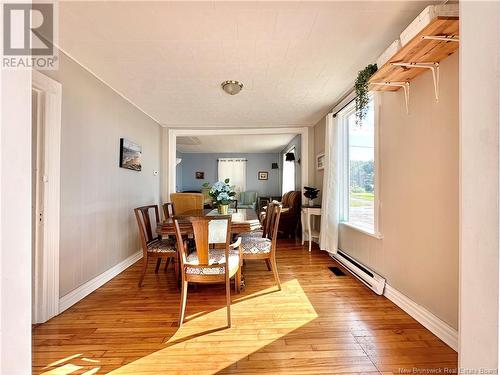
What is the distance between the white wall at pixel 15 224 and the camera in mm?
711

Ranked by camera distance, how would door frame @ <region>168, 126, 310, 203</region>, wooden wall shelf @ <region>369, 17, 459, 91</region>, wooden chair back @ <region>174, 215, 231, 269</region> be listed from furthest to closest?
1. door frame @ <region>168, 126, 310, 203</region>
2. wooden chair back @ <region>174, 215, 231, 269</region>
3. wooden wall shelf @ <region>369, 17, 459, 91</region>

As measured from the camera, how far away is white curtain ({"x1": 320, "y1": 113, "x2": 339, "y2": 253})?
3473mm

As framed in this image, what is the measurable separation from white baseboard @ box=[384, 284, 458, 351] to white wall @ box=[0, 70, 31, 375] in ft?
7.43

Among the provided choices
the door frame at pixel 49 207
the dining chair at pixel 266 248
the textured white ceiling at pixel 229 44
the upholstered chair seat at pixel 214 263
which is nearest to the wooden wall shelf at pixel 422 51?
the textured white ceiling at pixel 229 44

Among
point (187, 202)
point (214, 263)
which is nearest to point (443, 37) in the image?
point (214, 263)

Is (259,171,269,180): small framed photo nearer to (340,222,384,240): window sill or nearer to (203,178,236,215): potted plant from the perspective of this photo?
(340,222,384,240): window sill

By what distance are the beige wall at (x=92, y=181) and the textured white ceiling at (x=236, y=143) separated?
2826 millimetres

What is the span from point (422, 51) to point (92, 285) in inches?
140

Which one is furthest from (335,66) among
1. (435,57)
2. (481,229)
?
(481,229)

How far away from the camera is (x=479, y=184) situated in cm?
82

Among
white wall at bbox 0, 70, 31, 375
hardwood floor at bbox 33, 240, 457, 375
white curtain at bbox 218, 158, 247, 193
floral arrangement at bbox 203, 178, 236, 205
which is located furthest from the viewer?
white curtain at bbox 218, 158, 247, 193

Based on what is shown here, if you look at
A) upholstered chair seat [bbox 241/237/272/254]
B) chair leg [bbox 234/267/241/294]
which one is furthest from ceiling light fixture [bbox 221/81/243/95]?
chair leg [bbox 234/267/241/294]

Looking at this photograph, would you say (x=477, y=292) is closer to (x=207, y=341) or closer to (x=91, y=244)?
(x=207, y=341)

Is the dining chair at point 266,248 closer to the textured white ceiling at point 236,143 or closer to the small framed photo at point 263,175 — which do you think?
the textured white ceiling at point 236,143
